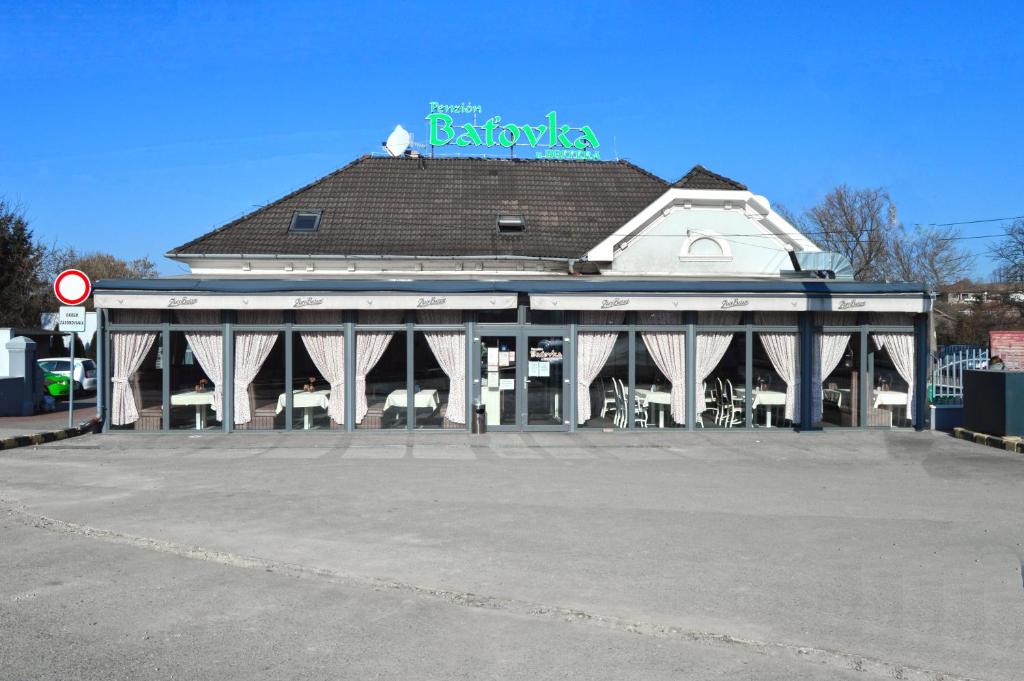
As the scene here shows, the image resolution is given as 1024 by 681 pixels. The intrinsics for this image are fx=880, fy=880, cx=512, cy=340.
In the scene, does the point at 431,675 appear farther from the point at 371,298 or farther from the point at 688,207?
the point at 688,207

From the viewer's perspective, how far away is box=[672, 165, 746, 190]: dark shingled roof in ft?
75.0

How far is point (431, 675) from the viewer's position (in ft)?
16.8

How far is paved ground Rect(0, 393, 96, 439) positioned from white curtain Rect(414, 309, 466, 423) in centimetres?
796

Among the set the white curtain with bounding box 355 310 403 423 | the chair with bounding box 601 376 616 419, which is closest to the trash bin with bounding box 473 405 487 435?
the white curtain with bounding box 355 310 403 423

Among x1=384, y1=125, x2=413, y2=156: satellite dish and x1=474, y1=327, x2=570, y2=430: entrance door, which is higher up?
x1=384, y1=125, x2=413, y2=156: satellite dish

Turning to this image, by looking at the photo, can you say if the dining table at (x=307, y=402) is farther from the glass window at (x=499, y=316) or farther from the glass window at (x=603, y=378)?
the glass window at (x=603, y=378)

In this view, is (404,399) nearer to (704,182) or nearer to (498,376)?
(498,376)

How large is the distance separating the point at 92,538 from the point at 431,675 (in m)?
4.95

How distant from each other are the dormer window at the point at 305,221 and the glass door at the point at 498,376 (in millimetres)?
8841

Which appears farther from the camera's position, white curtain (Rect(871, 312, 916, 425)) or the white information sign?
white curtain (Rect(871, 312, 916, 425))

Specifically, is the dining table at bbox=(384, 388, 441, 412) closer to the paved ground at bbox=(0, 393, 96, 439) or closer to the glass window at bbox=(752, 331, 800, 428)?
the glass window at bbox=(752, 331, 800, 428)

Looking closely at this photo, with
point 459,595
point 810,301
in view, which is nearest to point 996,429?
point 810,301

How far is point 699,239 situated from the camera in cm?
2302

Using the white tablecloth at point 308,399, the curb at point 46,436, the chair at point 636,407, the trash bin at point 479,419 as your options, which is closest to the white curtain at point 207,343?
the white tablecloth at point 308,399
